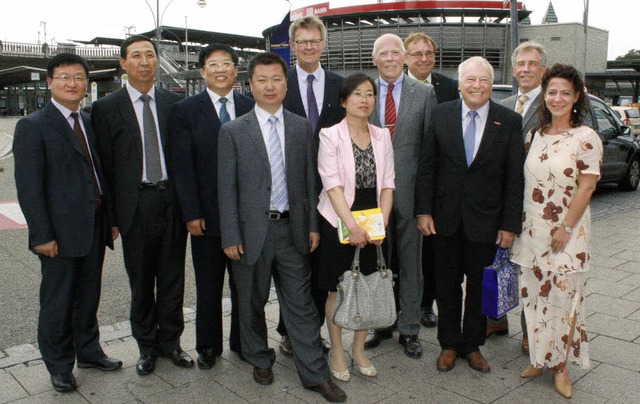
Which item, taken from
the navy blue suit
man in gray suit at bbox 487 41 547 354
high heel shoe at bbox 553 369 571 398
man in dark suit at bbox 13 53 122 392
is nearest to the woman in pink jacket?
the navy blue suit

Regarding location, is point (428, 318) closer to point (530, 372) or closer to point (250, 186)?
point (530, 372)

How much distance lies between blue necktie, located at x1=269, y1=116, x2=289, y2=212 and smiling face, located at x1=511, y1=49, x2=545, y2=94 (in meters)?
2.03

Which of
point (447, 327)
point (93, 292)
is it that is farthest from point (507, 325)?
Answer: point (93, 292)

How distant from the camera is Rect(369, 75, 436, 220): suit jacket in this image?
4.16m

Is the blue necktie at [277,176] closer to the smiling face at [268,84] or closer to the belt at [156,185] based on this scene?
the smiling face at [268,84]

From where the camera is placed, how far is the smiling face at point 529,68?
4410 millimetres

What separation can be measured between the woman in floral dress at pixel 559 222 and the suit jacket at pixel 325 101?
1334 mm

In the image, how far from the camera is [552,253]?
142 inches

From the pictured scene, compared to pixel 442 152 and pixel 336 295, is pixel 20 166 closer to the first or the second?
pixel 336 295

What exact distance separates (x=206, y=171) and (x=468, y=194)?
1.70m

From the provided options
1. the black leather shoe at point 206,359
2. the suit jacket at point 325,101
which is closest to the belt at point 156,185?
the suit jacket at point 325,101

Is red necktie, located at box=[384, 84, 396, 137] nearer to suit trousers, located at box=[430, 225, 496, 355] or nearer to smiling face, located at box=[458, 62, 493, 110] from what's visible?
smiling face, located at box=[458, 62, 493, 110]

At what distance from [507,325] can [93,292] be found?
3.05m

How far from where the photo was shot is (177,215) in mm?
3924
